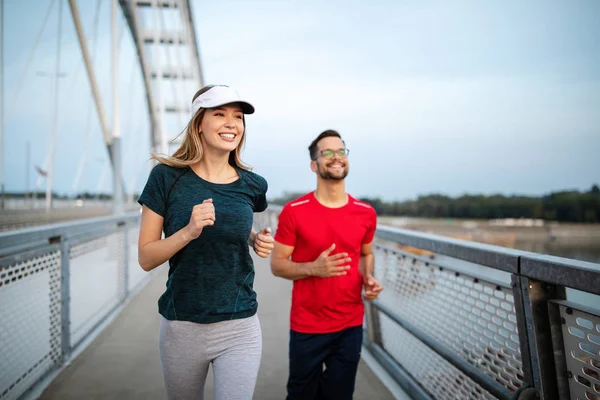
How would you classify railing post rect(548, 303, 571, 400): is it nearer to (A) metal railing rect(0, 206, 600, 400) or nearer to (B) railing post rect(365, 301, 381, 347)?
(A) metal railing rect(0, 206, 600, 400)

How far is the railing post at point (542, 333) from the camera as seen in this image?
165 cm

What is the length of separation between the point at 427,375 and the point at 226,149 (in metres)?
2.05

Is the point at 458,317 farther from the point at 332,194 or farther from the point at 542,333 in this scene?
the point at 332,194

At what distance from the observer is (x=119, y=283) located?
208 inches

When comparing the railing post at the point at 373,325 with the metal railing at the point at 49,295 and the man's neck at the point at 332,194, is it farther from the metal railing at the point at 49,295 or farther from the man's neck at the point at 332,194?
the metal railing at the point at 49,295

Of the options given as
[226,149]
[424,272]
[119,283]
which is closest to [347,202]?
[424,272]

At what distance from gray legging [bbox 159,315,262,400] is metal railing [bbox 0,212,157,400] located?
4.36 feet

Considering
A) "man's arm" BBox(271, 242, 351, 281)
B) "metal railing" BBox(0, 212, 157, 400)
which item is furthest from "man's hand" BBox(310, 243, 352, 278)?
"metal railing" BBox(0, 212, 157, 400)

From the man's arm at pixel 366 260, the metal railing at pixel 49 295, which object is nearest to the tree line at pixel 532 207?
the man's arm at pixel 366 260

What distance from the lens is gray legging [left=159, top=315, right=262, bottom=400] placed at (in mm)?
1704

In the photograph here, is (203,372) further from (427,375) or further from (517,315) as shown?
A: (427,375)

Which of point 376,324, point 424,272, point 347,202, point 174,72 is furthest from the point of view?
point 174,72

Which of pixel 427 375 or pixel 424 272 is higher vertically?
pixel 424 272

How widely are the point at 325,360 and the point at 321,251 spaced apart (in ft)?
2.04
